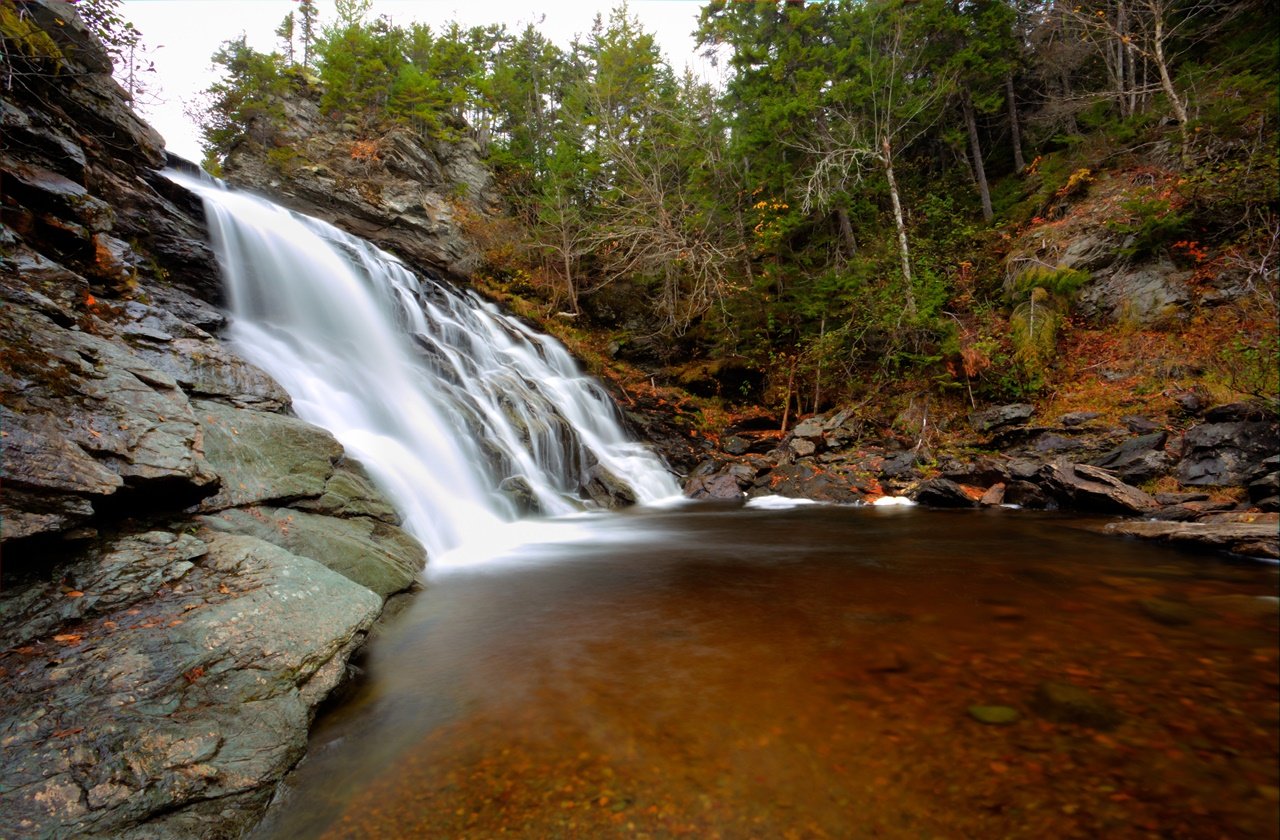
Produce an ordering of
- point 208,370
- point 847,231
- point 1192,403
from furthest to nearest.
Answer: point 847,231 → point 1192,403 → point 208,370

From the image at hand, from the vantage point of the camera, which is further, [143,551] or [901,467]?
[901,467]

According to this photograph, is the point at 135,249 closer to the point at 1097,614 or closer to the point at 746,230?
the point at 1097,614

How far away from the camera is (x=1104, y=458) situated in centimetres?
697

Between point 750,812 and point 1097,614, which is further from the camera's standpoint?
point 1097,614

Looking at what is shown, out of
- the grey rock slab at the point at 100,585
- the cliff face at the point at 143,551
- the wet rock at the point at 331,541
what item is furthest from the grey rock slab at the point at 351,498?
the grey rock slab at the point at 100,585

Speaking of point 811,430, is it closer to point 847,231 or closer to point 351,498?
point 847,231


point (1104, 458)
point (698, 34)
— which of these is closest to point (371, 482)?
point (1104, 458)

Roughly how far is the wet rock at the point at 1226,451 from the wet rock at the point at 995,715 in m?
5.50

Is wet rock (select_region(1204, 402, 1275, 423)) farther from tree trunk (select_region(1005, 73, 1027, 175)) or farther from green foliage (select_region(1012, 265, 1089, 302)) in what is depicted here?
tree trunk (select_region(1005, 73, 1027, 175))

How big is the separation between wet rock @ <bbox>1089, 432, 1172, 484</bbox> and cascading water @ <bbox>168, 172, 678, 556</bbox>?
701 cm

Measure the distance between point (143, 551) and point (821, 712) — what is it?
378 cm

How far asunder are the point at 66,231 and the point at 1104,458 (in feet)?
41.9

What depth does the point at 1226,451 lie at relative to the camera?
18.5ft

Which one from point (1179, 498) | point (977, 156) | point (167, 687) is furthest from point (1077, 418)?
point (167, 687)
